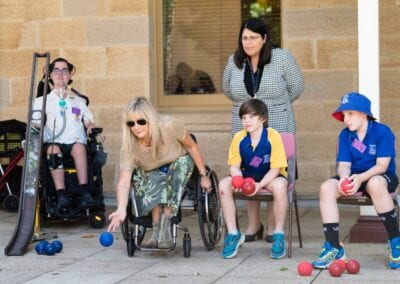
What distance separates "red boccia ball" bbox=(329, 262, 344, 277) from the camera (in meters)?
6.25

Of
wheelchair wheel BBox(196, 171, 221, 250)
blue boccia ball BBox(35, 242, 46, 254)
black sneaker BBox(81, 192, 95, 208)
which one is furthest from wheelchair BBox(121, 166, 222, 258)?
black sneaker BBox(81, 192, 95, 208)

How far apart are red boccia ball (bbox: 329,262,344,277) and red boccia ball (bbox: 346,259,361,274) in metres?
0.08

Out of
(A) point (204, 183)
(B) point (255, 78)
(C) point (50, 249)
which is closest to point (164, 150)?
(A) point (204, 183)

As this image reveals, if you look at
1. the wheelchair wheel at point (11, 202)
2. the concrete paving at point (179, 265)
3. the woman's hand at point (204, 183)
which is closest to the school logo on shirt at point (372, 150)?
the concrete paving at point (179, 265)

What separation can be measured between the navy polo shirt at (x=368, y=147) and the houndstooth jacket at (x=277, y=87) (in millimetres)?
896

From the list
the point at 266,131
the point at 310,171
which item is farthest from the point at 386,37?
the point at 266,131

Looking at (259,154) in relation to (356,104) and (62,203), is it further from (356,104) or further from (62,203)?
(62,203)

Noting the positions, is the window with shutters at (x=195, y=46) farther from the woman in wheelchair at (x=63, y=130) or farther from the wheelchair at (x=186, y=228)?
the wheelchair at (x=186, y=228)

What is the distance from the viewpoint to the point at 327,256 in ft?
21.4

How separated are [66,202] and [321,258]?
284 cm

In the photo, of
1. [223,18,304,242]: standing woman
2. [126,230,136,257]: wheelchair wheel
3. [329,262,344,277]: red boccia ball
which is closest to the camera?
[329,262,344,277]: red boccia ball

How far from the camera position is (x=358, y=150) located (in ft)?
22.3

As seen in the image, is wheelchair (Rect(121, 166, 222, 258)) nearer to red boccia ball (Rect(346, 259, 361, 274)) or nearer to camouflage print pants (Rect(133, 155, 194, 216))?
camouflage print pants (Rect(133, 155, 194, 216))

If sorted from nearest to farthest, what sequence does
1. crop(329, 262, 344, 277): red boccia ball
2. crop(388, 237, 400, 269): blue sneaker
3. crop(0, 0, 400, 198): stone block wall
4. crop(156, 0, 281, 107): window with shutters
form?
crop(329, 262, 344, 277): red boccia ball → crop(388, 237, 400, 269): blue sneaker → crop(0, 0, 400, 198): stone block wall → crop(156, 0, 281, 107): window with shutters
